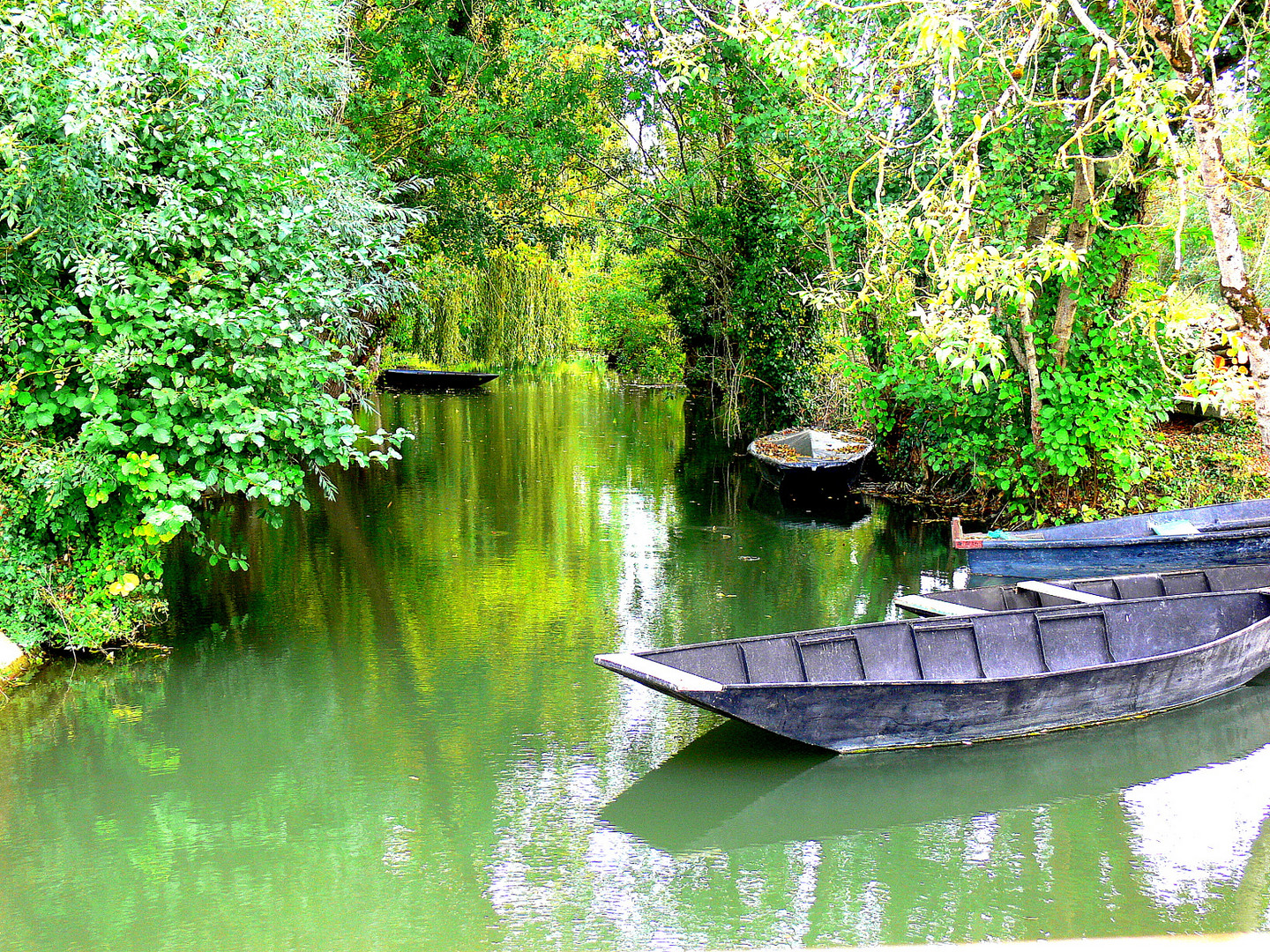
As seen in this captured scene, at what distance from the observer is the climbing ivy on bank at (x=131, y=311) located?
670cm

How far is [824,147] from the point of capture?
42.6 feet

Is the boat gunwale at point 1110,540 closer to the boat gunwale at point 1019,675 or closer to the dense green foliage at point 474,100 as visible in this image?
the boat gunwale at point 1019,675

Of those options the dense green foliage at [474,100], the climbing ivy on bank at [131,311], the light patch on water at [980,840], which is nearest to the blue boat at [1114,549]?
the light patch on water at [980,840]

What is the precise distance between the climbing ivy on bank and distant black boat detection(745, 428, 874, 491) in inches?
341

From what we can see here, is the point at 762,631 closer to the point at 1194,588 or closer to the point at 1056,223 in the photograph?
the point at 1194,588

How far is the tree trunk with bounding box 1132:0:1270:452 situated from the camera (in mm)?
6055

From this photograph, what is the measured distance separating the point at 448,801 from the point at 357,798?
1.78 ft

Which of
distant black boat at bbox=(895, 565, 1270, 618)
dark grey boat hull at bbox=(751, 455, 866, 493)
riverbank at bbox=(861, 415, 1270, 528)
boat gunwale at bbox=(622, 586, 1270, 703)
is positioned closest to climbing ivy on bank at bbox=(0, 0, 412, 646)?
boat gunwale at bbox=(622, 586, 1270, 703)

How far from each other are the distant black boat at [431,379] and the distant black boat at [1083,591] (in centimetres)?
2341

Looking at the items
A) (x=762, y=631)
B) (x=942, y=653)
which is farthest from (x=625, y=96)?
(x=942, y=653)

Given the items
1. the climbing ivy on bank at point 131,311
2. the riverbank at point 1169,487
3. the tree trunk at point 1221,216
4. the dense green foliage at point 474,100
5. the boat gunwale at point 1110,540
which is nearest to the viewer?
the tree trunk at point 1221,216

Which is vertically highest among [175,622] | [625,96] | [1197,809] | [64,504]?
[625,96]

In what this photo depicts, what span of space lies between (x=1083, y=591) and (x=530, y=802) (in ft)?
15.4

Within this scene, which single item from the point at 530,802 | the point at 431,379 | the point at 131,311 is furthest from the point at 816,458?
the point at 431,379
